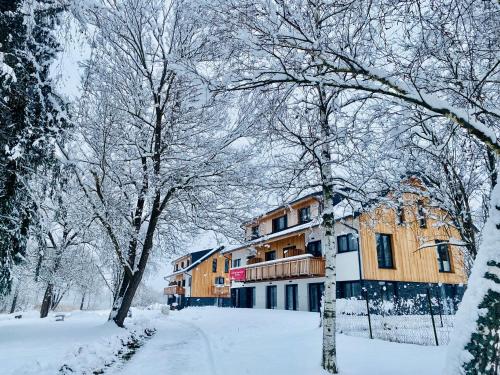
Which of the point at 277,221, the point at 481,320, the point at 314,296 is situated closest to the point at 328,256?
the point at 481,320

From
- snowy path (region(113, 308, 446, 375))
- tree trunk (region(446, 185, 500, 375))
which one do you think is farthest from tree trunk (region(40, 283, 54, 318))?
tree trunk (region(446, 185, 500, 375))

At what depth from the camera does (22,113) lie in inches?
276

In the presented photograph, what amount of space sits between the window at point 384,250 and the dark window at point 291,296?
7860 millimetres

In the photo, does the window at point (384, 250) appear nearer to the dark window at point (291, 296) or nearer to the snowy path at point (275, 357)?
the dark window at point (291, 296)

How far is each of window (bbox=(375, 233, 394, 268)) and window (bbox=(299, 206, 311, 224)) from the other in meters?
6.20

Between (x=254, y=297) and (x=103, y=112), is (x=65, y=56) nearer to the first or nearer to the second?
(x=103, y=112)

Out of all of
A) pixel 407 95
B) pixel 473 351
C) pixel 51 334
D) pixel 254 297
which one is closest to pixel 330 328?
pixel 473 351

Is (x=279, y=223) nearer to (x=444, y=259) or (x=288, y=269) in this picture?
(x=288, y=269)

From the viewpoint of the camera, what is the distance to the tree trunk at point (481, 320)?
3.71 metres

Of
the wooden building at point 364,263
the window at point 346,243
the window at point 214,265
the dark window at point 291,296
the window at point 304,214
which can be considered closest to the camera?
the wooden building at point 364,263

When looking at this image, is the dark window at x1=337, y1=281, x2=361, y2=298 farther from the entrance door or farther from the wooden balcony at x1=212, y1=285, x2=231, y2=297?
the wooden balcony at x1=212, y1=285, x2=231, y2=297

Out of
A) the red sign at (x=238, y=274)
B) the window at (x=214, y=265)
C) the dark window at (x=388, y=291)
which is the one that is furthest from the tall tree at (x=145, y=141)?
the window at (x=214, y=265)

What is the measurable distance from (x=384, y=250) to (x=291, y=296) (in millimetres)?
8907

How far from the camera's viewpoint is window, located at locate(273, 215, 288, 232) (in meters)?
31.3
